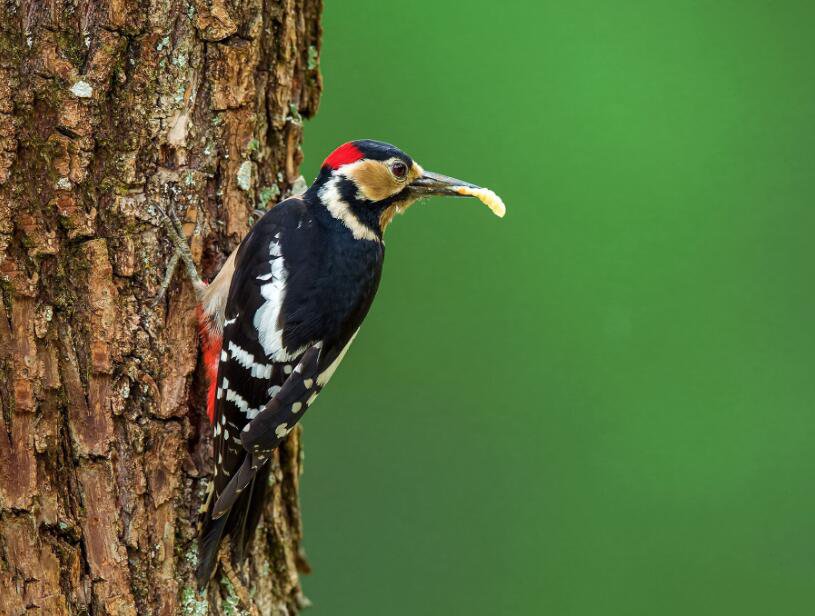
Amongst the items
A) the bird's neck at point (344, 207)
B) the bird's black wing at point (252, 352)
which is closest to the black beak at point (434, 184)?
the bird's neck at point (344, 207)

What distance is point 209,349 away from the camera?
96.3 inches

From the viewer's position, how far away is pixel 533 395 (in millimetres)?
4461

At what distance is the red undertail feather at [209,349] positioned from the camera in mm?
2426

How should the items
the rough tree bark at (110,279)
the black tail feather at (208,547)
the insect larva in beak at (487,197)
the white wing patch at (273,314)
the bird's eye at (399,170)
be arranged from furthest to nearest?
the bird's eye at (399,170), the insect larva in beak at (487,197), the white wing patch at (273,314), the black tail feather at (208,547), the rough tree bark at (110,279)

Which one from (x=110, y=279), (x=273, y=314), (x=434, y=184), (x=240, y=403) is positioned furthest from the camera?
(x=434, y=184)

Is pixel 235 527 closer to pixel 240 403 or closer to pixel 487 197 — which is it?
pixel 240 403

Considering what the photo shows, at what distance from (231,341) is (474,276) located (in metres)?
2.10

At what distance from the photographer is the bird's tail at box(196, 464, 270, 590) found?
233cm

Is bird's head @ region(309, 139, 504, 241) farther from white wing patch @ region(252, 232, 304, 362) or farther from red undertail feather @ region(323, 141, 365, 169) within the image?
white wing patch @ region(252, 232, 304, 362)

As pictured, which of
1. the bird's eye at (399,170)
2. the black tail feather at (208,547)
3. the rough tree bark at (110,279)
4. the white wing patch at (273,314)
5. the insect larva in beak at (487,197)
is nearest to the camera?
the rough tree bark at (110,279)

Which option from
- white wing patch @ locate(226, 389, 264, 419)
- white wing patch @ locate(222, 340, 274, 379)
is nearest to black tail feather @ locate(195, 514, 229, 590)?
white wing patch @ locate(226, 389, 264, 419)

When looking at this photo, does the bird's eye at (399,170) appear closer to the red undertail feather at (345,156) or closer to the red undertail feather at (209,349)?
the red undertail feather at (345,156)

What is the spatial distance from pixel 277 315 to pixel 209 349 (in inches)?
7.9

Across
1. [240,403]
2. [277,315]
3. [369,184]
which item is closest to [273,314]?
[277,315]
